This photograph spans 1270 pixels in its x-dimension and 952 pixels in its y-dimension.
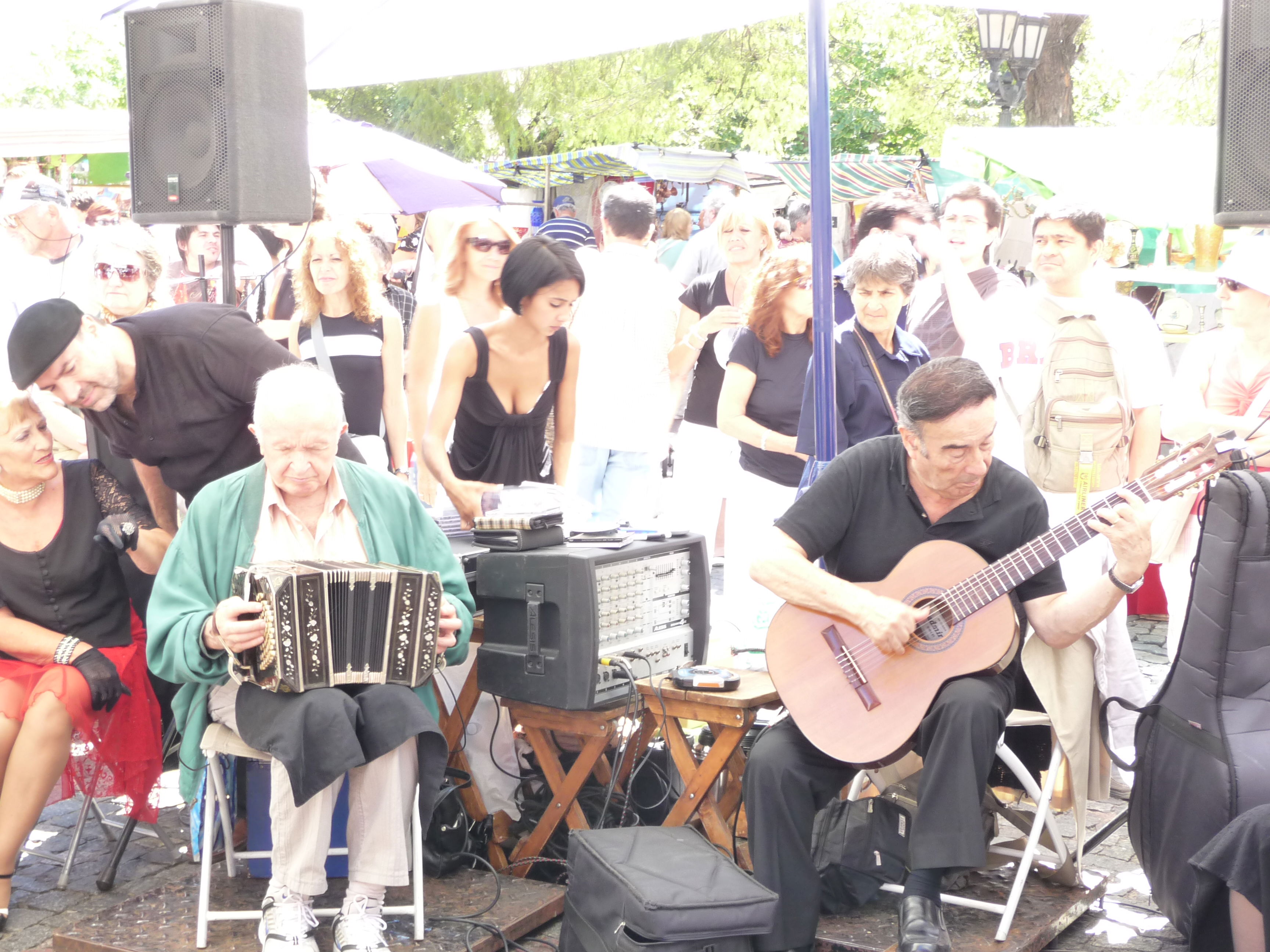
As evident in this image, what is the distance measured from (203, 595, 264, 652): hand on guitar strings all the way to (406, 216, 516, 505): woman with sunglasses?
210 centimetres

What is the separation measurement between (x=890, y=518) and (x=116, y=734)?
2.25 meters

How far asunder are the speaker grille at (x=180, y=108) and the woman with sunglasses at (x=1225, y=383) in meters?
3.11

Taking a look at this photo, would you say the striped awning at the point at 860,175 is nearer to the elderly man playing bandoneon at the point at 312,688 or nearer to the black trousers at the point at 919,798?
the elderly man playing bandoneon at the point at 312,688

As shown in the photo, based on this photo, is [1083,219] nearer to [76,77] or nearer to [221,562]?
[221,562]

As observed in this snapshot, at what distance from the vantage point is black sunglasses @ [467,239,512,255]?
514 centimetres

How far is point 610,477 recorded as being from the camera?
5414 mm

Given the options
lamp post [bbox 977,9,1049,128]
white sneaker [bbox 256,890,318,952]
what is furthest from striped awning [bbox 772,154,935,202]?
white sneaker [bbox 256,890,318,952]

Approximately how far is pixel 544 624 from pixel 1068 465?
1.79 meters

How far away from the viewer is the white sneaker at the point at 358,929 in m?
3.07

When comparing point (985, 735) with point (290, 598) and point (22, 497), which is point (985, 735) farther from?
point (22, 497)

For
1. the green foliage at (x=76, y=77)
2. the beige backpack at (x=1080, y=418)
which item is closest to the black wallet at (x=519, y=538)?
the beige backpack at (x=1080, y=418)

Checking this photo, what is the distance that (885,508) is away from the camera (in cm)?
336

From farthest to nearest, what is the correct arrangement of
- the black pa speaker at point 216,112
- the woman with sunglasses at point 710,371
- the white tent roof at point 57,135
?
the white tent roof at point 57,135
the woman with sunglasses at point 710,371
the black pa speaker at point 216,112

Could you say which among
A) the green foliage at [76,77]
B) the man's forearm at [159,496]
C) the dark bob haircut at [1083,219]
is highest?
the green foliage at [76,77]
